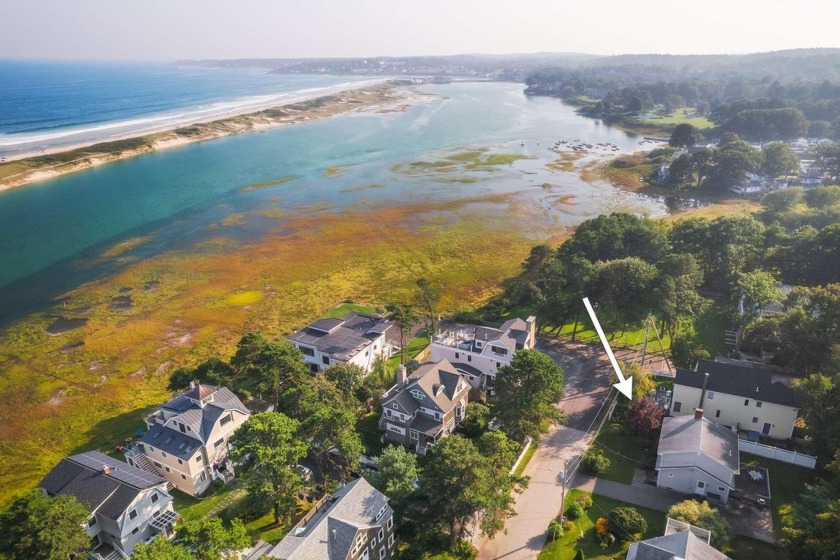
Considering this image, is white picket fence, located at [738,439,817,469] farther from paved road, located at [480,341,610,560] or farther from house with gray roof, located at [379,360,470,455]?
house with gray roof, located at [379,360,470,455]

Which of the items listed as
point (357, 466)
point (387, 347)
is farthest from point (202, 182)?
point (357, 466)

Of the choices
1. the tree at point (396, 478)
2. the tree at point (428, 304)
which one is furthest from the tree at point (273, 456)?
the tree at point (428, 304)

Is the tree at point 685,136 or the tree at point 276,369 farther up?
the tree at point 685,136

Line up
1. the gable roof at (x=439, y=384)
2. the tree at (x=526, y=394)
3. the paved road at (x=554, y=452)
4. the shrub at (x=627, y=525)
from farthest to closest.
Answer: the gable roof at (x=439, y=384), the tree at (x=526, y=394), the paved road at (x=554, y=452), the shrub at (x=627, y=525)

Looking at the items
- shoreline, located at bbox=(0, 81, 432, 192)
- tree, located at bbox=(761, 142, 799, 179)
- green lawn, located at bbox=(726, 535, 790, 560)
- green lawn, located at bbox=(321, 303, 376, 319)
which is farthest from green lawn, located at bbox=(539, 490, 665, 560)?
shoreline, located at bbox=(0, 81, 432, 192)

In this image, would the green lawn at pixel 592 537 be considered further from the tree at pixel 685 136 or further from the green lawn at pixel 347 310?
the tree at pixel 685 136

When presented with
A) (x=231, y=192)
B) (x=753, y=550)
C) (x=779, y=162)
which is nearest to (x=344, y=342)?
(x=753, y=550)
